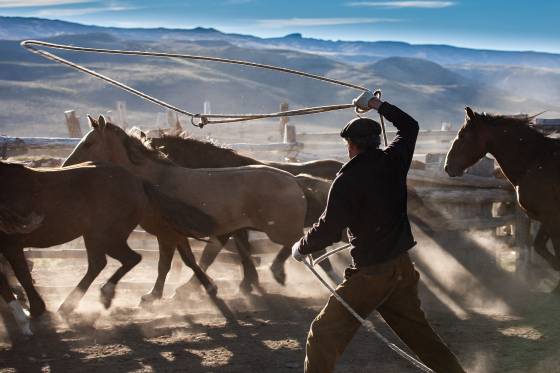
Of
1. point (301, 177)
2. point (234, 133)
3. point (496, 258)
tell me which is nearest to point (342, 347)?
point (301, 177)

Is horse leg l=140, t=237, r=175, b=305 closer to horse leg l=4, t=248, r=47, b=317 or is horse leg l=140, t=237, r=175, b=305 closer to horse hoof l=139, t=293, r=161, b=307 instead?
horse hoof l=139, t=293, r=161, b=307

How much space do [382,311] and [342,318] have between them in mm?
309

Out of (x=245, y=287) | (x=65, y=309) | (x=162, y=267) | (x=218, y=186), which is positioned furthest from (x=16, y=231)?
(x=245, y=287)

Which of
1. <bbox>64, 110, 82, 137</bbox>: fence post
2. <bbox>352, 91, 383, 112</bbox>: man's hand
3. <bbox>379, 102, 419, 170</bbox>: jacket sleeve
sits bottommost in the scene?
<bbox>64, 110, 82, 137</bbox>: fence post

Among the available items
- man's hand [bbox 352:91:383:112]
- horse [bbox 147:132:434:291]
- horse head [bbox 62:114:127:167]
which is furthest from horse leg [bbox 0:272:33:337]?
man's hand [bbox 352:91:383:112]

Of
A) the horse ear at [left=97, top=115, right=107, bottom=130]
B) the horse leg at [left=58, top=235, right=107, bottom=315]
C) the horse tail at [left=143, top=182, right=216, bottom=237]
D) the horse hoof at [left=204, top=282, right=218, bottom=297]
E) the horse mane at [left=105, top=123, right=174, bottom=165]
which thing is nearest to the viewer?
the horse leg at [left=58, top=235, right=107, bottom=315]

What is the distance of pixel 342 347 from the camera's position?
4441mm

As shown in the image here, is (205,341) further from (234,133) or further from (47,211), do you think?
(234,133)

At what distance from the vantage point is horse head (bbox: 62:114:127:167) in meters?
8.24

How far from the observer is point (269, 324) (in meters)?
7.36

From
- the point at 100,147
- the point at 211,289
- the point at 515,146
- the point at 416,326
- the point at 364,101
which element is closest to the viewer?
the point at 416,326

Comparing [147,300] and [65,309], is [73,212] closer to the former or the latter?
[65,309]

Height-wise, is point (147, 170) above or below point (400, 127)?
below

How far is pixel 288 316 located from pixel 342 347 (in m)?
3.35
